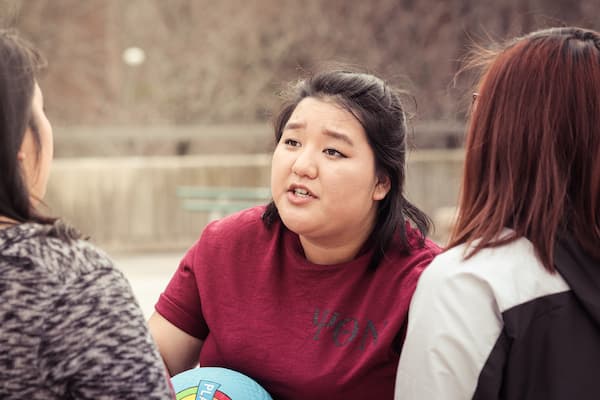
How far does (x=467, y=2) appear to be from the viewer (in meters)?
12.9

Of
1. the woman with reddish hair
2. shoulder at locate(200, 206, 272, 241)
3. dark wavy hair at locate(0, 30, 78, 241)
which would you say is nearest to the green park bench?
shoulder at locate(200, 206, 272, 241)

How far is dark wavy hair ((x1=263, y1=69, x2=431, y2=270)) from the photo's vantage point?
2.18m

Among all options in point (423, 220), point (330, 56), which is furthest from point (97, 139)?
point (423, 220)

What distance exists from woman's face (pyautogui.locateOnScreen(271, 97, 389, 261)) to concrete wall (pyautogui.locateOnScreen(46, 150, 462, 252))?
7200mm

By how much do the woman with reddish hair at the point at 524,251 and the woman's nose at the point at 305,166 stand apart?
550 millimetres

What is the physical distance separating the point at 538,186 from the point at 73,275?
834mm

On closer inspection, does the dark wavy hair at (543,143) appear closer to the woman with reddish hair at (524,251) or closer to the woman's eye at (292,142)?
the woman with reddish hair at (524,251)

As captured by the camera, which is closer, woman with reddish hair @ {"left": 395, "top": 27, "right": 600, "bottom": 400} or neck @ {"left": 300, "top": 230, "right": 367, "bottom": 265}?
woman with reddish hair @ {"left": 395, "top": 27, "right": 600, "bottom": 400}

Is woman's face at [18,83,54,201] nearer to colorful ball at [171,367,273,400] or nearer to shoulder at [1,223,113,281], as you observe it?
shoulder at [1,223,113,281]

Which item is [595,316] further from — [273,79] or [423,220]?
[273,79]

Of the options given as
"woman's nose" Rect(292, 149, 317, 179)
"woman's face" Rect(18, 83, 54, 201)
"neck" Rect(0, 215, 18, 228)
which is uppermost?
"woman's face" Rect(18, 83, 54, 201)

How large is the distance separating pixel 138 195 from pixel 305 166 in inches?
288

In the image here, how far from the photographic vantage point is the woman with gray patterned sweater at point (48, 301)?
1.31m

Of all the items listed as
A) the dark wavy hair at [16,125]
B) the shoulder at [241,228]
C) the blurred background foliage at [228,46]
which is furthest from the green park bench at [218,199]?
the dark wavy hair at [16,125]
